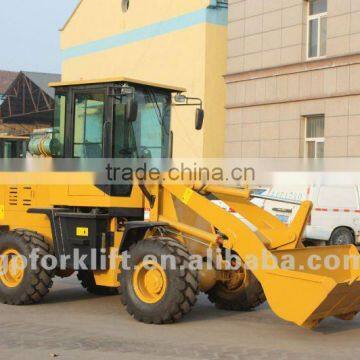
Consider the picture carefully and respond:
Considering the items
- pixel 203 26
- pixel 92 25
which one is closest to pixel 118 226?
pixel 203 26

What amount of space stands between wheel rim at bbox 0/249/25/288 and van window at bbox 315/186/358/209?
10792mm

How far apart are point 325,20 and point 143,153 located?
584 inches

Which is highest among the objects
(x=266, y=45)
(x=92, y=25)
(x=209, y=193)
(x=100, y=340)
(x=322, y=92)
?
(x=92, y=25)

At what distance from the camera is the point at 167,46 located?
2911 cm

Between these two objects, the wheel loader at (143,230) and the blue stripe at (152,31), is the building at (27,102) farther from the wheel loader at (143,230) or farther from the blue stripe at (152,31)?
the wheel loader at (143,230)

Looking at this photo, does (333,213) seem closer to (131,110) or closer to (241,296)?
(241,296)

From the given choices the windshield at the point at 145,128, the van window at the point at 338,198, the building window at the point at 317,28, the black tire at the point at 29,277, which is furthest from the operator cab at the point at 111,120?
the building window at the point at 317,28

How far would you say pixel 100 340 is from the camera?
26.3ft

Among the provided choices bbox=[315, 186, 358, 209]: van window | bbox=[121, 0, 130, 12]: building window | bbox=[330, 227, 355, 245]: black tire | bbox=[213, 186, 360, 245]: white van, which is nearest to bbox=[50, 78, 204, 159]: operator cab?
bbox=[213, 186, 360, 245]: white van

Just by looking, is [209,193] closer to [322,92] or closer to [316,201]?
[316,201]

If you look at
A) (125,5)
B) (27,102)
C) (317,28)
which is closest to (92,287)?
(317,28)

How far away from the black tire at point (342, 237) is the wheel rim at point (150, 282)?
11.1 meters

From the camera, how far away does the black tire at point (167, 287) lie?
8.55 meters

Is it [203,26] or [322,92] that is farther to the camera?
[203,26]
